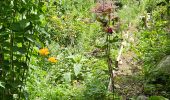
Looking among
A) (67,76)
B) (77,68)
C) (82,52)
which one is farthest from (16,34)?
(82,52)

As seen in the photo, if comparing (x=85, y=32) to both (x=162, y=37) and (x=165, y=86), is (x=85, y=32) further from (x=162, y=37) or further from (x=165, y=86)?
(x=165, y=86)

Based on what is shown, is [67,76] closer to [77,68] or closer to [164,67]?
[77,68]

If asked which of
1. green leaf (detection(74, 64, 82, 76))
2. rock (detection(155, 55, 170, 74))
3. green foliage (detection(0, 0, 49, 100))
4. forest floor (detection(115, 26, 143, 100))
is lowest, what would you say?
forest floor (detection(115, 26, 143, 100))

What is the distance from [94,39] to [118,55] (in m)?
1.00

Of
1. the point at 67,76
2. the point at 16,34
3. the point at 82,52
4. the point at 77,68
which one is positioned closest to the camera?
the point at 16,34

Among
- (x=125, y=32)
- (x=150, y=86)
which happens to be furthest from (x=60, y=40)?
(x=150, y=86)

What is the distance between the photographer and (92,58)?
6078 millimetres

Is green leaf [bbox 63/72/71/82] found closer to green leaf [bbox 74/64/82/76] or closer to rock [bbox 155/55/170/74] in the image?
green leaf [bbox 74/64/82/76]

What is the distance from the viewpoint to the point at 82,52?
6355 millimetres

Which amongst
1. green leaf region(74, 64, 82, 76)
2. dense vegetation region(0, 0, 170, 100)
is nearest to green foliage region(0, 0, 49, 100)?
dense vegetation region(0, 0, 170, 100)

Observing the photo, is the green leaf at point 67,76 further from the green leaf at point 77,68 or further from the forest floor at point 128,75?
the forest floor at point 128,75

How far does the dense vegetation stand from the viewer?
287cm

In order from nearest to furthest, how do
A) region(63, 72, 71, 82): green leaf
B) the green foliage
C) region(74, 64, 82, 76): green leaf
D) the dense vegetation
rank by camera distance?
the green foliage < the dense vegetation < region(63, 72, 71, 82): green leaf < region(74, 64, 82, 76): green leaf

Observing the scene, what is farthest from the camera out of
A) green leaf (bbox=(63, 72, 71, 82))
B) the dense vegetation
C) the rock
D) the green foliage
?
green leaf (bbox=(63, 72, 71, 82))
